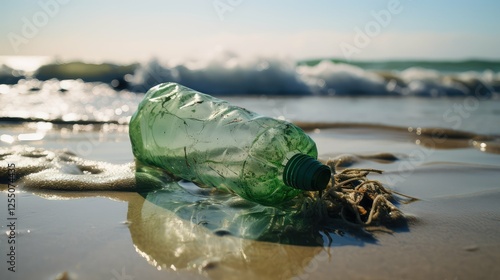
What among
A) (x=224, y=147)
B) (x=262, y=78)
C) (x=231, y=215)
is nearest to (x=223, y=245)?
(x=231, y=215)

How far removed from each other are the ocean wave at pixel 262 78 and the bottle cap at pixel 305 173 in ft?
23.2

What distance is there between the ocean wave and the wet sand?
266 inches

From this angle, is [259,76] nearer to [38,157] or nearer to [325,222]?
[38,157]

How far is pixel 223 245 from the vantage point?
1525mm

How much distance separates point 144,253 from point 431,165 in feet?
6.66

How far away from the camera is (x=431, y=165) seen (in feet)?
9.34

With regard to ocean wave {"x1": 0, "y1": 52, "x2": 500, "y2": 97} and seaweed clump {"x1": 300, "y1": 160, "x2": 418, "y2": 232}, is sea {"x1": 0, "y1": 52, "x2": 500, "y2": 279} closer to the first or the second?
seaweed clump {"x1": 300, "y1": 160, "x2": 418, "y2": 232}

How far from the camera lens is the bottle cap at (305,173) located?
1.58m

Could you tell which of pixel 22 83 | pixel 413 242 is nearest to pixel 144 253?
pixel 413 242

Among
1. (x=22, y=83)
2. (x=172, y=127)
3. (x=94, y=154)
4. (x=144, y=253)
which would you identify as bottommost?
(x=22, y=83)

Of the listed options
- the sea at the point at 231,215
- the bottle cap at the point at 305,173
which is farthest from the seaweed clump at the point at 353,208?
the bottle cap at the point at 305,173

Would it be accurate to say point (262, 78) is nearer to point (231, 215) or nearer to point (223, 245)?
point (231, 215)

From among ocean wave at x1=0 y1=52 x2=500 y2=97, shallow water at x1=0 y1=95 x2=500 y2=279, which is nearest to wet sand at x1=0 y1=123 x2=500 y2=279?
shallow water at x1=0 y1=95 x2=500 y2=279

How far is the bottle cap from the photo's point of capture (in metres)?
1.58
